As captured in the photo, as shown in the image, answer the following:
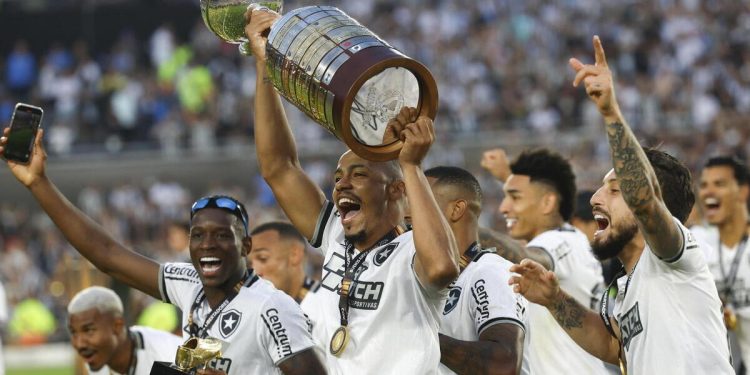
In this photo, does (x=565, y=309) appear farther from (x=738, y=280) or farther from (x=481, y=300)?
(x=738, y=280)

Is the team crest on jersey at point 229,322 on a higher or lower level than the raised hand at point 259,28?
lower

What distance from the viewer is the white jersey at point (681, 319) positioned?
16.5 ft

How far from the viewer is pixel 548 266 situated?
676 centimetres

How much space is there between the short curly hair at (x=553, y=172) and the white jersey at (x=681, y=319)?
8.55 feet

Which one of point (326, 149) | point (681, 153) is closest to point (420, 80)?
point (681, 153)

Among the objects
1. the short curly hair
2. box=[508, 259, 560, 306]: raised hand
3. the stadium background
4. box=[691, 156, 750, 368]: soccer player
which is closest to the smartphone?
box=[508, 259, 560, 306]: raised hand

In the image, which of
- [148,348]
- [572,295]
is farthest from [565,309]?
[148,348]

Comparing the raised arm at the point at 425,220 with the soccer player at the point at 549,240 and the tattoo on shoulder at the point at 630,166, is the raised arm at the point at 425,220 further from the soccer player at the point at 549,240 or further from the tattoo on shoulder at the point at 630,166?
the soccer player at the point at 549,240

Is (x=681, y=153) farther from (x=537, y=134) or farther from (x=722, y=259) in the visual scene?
(x=722, y=259)

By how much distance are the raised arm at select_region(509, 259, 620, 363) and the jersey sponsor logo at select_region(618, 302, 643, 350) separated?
1.02 ft

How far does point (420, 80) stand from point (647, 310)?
1389 mm

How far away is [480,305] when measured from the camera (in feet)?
17.6

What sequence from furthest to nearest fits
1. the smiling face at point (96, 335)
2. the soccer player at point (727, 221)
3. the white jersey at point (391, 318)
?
the soccer player at point (727, 221)
the smiling face at point (96, 335)
the white jersey at point (391, 318)

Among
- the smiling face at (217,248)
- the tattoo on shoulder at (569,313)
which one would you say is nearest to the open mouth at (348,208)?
the smiling face at (217,248)
